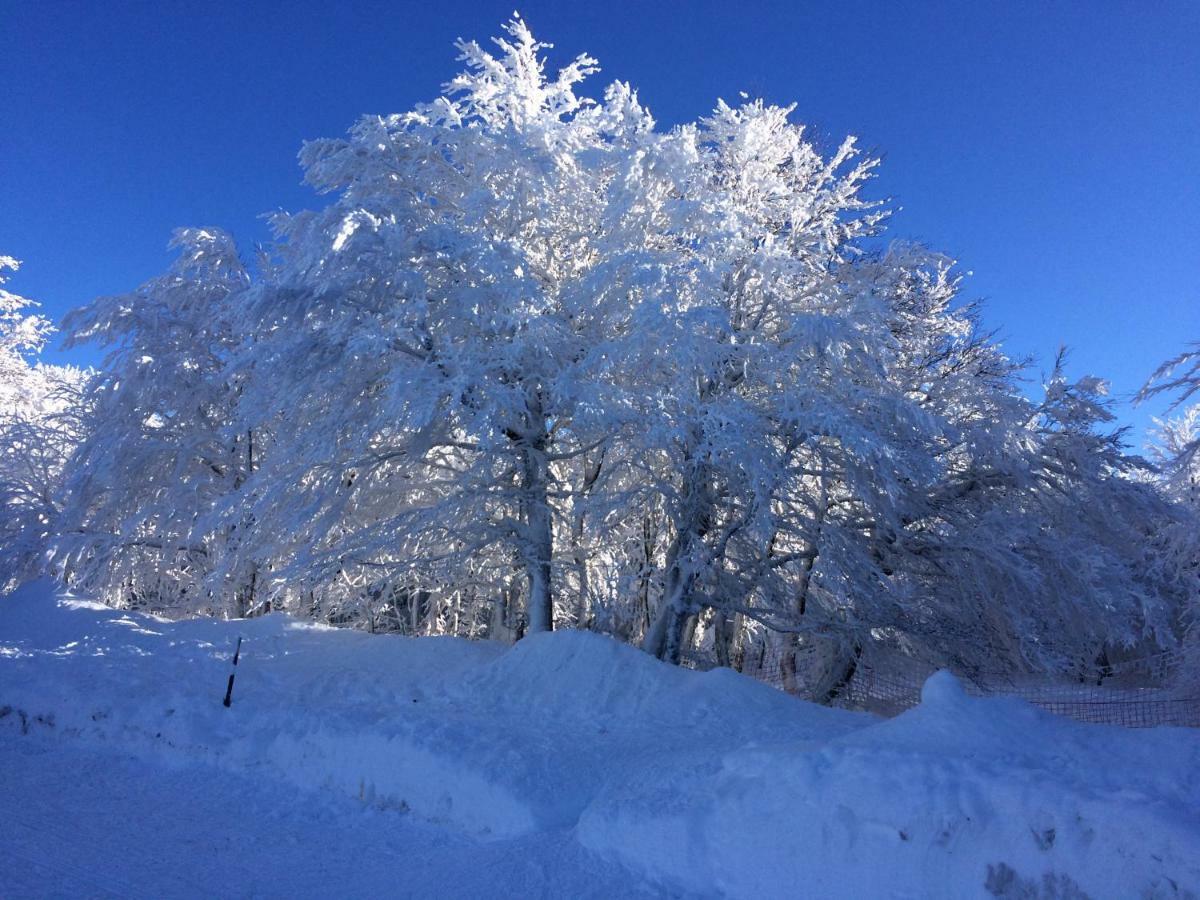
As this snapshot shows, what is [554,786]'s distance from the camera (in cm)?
595

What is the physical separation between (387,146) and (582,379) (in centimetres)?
480

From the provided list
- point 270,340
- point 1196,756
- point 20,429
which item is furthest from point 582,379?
point 20,429

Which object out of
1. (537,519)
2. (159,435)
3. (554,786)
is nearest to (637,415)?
(537,519)

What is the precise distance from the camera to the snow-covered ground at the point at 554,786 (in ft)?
13.0

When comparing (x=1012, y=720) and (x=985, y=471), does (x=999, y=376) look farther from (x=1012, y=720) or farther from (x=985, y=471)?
(x=1012, y=720)

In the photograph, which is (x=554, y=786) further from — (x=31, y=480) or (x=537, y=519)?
(x=31, y=480)

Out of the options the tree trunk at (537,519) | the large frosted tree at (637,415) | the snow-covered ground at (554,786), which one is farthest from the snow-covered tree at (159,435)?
the tree trunk at (537,519)

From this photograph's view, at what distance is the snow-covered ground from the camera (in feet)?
13.0

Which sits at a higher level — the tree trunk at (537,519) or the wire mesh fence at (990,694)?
the tree trunk at (537,519)

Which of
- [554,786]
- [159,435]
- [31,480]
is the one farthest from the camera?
[31,480]

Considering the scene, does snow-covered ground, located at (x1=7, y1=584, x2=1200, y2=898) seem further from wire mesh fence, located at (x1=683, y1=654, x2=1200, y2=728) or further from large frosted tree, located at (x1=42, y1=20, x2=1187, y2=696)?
wire mesh fence, located at (x1=683, y1=654, x2=1200, y2=728)

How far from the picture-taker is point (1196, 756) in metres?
4.23

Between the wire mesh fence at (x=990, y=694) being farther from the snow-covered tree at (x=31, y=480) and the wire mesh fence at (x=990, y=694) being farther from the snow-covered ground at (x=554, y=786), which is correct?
the snow-covered tree at (x=31, y=480)

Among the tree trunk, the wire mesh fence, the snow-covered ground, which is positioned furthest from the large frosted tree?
the snow-covered ground
